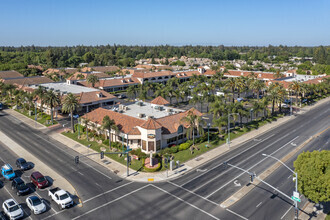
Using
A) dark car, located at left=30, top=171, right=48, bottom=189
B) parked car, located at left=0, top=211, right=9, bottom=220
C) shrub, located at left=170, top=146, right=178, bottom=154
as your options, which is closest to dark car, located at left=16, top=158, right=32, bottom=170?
dark car, located at left=30, top=171, right=48, bottom=189

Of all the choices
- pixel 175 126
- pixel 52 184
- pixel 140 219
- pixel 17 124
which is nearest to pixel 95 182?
pixel 52 184

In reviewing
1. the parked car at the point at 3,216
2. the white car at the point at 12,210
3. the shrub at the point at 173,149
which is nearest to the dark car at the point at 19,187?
the white car at the point at 12,210

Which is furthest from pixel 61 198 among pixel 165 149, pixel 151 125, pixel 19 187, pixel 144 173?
pixel 165 149

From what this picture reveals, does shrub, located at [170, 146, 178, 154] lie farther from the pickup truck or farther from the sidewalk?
the pickup truck

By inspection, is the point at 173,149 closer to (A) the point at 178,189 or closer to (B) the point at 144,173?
(B) the point at 144,173

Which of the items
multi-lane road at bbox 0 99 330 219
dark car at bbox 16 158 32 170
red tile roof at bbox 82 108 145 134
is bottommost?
multi-lane road at bbox 0 99 330 219

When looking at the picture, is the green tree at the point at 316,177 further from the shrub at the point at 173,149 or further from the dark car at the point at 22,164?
the dark car at the point at 22,164

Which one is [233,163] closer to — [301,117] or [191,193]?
[191,193]
